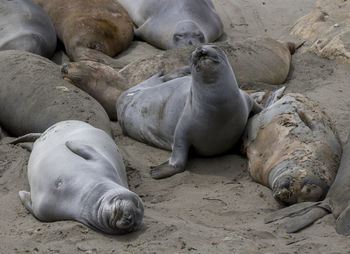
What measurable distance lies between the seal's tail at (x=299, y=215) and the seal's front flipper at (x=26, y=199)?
1461 millimetres

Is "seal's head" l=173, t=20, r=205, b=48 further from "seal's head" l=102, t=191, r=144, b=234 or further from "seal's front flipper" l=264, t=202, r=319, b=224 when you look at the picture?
"seal's head" l=102, t=191, r=144, b=234

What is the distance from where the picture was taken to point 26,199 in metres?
4.65

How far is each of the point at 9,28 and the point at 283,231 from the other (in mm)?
4839

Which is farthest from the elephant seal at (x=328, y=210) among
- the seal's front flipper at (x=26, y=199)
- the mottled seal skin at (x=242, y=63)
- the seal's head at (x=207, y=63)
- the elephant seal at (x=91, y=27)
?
the elephant seal at (x=91, y=27)

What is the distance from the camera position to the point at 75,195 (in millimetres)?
4250

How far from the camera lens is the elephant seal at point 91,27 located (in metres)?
8.12

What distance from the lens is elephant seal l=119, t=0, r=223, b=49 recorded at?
8508mm

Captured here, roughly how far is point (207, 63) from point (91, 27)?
344cm

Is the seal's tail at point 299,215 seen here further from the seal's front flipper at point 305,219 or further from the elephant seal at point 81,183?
the elephant seal at point 81,183

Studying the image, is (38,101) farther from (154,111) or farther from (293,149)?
(293,149)

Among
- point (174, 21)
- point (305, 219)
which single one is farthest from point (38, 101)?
point (174, 21)

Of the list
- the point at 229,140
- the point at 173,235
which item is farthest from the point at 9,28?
the point at 173,235

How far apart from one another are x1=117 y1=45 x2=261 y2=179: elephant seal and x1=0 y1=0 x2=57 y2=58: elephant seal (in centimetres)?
235

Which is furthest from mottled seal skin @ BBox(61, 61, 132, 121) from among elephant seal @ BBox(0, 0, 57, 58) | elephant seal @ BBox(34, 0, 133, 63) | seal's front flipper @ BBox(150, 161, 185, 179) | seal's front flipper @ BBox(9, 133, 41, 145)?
seal's front flipper @ BBox(150, 161, 185, 179)
